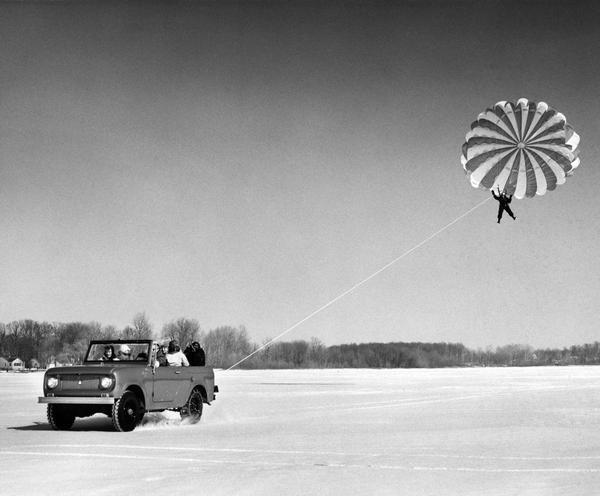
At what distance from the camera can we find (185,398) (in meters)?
17.6

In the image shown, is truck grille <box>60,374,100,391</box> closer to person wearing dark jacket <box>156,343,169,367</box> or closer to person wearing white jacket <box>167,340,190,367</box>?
person wearing dark jacket <box>156,343,169,367</box>

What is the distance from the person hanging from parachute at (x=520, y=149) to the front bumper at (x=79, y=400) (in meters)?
13.1

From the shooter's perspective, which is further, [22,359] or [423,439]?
[22,359]

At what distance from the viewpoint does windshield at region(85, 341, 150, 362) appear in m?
16.8

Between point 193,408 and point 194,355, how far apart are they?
1.22 m

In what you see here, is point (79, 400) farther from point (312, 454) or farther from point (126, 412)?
point (312, 454)

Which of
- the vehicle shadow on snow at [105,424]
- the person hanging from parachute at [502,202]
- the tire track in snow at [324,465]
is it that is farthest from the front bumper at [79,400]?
the person hanging from parachute at [502,202]

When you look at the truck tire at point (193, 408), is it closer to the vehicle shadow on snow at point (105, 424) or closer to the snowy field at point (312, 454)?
the vehicle shadow on snow at point (105, 424)

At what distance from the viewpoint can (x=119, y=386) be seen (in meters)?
15.5

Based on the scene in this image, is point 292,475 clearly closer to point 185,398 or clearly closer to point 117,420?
point 117,420

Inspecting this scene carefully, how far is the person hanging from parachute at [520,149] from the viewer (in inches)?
947

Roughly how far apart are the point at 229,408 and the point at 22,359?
121 meters


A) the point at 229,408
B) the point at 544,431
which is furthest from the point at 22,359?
the point at 544,431

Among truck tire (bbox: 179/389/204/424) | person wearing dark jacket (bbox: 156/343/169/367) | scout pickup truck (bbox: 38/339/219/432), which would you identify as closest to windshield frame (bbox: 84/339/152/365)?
scout pickup truck (bbox: 38/339/219/432)
